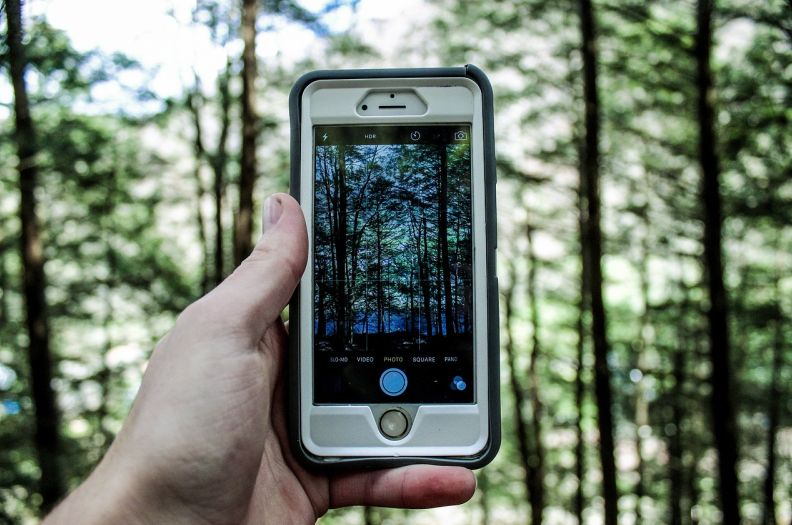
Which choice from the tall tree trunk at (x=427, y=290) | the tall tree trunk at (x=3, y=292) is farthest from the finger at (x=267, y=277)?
the tall tree trunk at (x=3, y=292)

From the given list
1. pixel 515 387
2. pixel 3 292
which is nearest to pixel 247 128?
pixel 3 292

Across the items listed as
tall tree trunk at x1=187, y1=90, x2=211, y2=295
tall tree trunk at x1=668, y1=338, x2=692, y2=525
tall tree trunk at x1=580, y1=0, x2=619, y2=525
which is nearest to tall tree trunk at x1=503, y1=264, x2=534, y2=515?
tall tree trunk at x1=668, y1=338, x2=692, y2=525

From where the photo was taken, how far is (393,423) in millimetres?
2598

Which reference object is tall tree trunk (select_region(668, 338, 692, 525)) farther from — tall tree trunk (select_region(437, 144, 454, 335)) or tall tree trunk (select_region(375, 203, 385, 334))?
tall tree trunk (select_region(375, 203, 385, 334))

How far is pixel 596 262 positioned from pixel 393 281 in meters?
7.12

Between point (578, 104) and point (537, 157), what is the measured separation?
6.21 ft

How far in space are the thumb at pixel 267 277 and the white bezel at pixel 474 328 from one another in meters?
0.14

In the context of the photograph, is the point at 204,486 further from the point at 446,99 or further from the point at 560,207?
the point at 560,207

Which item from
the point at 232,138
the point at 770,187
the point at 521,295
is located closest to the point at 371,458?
the point at 770,187

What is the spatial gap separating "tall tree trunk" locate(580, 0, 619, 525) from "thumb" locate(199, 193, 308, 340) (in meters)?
7.34

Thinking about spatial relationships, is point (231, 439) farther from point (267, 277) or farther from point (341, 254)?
point (341, 254)

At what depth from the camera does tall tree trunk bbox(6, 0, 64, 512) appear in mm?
6406

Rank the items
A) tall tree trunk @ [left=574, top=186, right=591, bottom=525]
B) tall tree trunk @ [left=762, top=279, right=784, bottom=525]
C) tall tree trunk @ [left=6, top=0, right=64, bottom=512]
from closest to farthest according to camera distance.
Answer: tall tree trunk @ [left=6, top=0, right=64, bottom=512], tall tree trunk @ [left=762, top=279, right=784, bottom=525], tall tree trunk @ [left=574, top=186, right=591, bottom=525]

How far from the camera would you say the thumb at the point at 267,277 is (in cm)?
229
